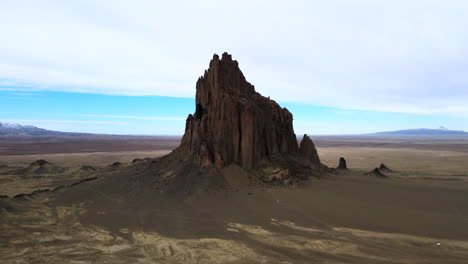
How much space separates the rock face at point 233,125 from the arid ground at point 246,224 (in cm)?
206

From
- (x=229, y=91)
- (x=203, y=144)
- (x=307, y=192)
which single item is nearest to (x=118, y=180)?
(x=203, y=144)

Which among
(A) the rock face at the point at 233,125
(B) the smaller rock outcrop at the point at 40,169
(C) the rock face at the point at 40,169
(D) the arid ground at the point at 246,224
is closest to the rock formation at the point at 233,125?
(A) the rock face at the point at 233,125

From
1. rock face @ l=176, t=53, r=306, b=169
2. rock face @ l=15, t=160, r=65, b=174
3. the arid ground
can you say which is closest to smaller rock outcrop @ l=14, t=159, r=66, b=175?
rock face @ l=15, t=160, r=65, b=174

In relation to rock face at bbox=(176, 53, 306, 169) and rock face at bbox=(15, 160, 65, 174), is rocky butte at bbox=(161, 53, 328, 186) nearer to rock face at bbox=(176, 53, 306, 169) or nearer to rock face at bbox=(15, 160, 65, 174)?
rock face at bbox=(176, 53, 306, 169)

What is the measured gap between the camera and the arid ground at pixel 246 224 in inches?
499

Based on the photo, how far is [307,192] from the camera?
22.6 metres

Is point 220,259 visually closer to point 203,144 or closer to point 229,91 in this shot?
point 203,144

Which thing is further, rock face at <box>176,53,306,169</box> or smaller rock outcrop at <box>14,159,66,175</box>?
smaller rock outcrop at <box>14,159,66,175</box>

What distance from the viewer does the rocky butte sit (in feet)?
81.0

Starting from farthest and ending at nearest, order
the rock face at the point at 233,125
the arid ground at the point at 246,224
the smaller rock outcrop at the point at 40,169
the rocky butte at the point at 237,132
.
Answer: the smaller rock outcrop at the point at 40,169
the rock face at the point at 233,125
the rocky butte at the point at 237,132
the arid ground at the point at 246,224

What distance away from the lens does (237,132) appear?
82.1 ft

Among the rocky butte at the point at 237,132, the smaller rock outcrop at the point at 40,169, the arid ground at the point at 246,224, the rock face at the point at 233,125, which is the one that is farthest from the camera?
the smaller rock outcrop at the point at 40,169

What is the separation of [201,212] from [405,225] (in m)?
12.2

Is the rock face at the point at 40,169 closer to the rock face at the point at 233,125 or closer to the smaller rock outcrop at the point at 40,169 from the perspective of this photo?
the smaller rock outcrop at the point at 40,169
